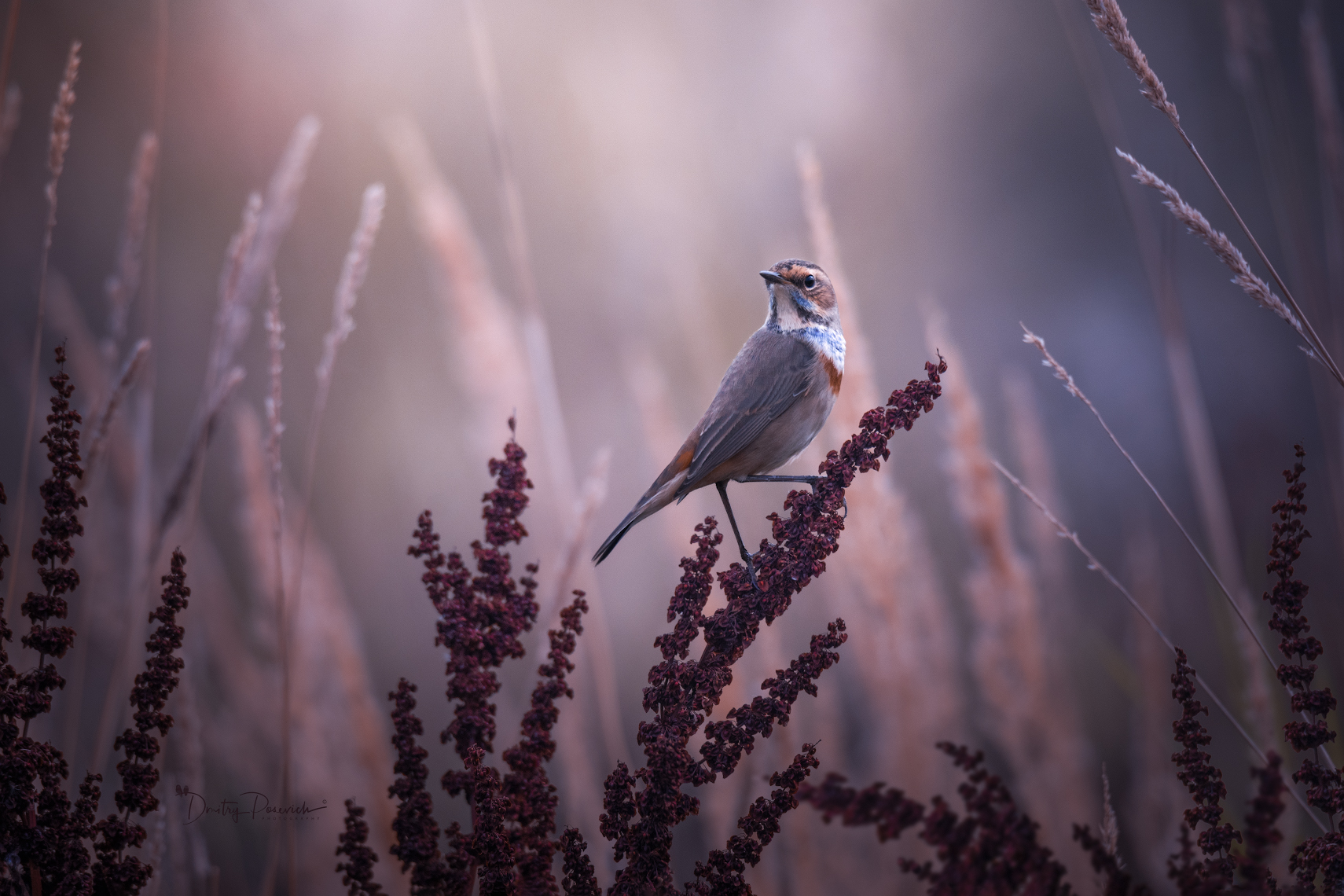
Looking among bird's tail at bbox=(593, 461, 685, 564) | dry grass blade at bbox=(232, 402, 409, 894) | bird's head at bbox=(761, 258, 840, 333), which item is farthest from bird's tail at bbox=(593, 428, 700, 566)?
dry grass blade at bbox=(232, 402, 409, 894)

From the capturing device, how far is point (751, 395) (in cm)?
218

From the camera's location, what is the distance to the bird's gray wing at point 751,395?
6.65 feet

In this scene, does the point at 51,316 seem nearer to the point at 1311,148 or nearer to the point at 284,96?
the point at 284,96

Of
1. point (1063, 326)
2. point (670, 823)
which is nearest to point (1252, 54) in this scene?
point (1063, 326)

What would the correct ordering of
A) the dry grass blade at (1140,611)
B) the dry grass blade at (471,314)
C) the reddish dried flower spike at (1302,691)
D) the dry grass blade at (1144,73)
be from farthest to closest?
the dry grass blade at (471,314) < the dry grass blade at (1144,73) < the dry grass blade at (1140,611) < the reddish dried flower spike at (1302,691)

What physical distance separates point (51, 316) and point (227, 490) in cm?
176

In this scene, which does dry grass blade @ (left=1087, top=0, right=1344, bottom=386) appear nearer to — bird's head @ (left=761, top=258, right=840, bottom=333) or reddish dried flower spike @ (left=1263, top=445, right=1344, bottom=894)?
reddish dried flower spike @ (left=1263, top=445, right=1344, bottom=894)

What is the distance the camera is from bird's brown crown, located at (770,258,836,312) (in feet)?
7.81

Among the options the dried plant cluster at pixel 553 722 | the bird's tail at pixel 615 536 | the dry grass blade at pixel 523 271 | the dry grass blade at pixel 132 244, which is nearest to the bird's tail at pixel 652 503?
the bird's tail at pixel 615 536

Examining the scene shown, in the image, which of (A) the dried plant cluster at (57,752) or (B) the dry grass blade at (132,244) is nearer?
(A) the dried plant cluster at (57,752)

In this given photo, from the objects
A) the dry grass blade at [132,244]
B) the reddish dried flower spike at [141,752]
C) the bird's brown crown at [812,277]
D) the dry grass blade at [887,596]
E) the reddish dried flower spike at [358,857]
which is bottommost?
the reddish dried flower spike at [358,857]

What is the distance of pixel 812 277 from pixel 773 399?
47 cm

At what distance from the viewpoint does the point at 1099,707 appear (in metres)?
3.69

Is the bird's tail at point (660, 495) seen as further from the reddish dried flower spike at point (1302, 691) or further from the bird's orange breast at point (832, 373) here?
the reddish dried flower spike at point (1302, 691)
